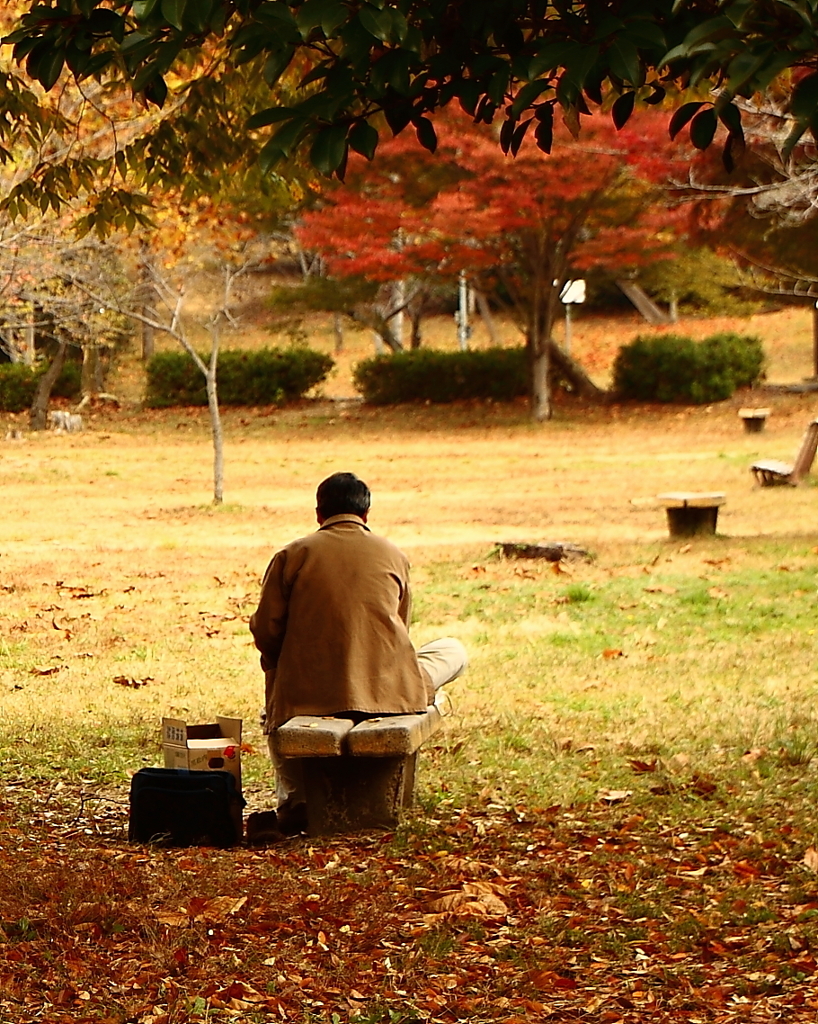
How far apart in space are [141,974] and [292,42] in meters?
2.31

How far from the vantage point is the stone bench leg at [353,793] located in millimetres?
5320

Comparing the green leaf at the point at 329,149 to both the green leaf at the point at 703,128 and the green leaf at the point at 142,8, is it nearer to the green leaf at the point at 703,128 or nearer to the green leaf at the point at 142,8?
the green leaf at the point at 142,8

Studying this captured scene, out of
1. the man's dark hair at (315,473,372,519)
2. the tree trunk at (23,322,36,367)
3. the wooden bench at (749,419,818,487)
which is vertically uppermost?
the tree trunk at (23,322,36,367)

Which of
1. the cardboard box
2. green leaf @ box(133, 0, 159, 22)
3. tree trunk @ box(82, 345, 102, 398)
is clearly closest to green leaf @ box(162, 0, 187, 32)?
green leaf @ box(133, 0, 159, 22)

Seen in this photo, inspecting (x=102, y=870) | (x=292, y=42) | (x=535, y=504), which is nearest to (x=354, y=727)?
(x=102, y=870)

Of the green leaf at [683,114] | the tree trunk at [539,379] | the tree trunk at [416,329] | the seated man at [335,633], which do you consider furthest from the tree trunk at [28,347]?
the green leaf at [683,114]

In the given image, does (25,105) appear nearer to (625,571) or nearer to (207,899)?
(207,899)

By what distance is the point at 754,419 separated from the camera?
25.2 meters

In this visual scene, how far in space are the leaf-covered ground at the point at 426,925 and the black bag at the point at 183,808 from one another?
0.41 feet

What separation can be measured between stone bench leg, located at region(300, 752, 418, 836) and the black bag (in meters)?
0.31

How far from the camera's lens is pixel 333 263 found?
28.3 meters

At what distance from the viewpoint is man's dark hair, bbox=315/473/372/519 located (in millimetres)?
5578

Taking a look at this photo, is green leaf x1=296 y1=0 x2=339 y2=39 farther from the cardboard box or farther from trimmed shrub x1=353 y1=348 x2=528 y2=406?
trimmed shrub x1=353 y1=348 x2=528 y2=406

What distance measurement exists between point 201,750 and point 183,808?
237mm
